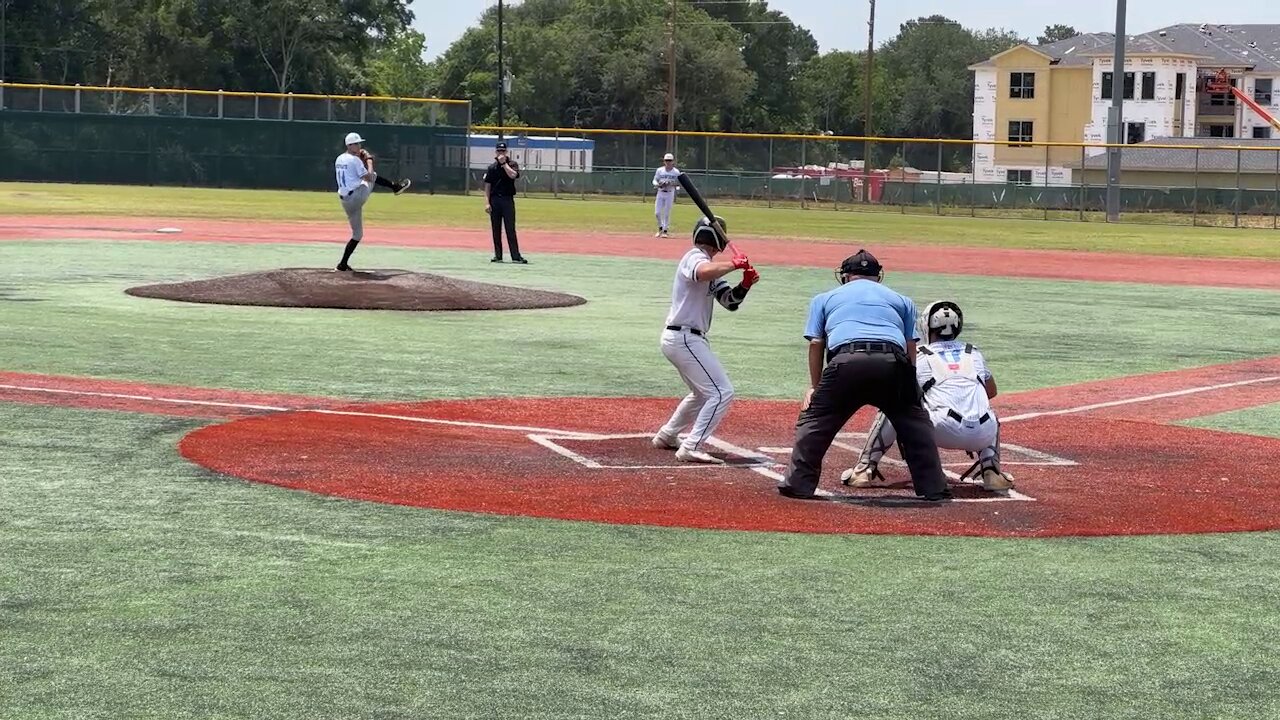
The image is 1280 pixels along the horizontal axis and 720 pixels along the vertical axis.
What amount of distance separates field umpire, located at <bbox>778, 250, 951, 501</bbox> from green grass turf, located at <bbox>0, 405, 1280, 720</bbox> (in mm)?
1079

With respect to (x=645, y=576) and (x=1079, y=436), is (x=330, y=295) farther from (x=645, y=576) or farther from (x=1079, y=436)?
(x=645, y=576)

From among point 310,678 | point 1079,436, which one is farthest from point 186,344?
point 310,678

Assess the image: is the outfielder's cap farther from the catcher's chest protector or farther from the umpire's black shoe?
the umpire's black shoe

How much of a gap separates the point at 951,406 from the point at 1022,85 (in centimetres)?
10588

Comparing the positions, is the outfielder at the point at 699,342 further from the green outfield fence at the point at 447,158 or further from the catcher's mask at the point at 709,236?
the green outfield fence at the point at 447,158

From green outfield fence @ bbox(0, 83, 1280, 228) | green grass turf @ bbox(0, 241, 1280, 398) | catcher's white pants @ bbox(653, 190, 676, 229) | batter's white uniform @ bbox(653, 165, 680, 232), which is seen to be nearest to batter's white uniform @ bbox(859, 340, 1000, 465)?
green grass turf @ bbox(0, 241, 1280, 398)

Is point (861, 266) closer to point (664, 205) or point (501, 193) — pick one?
point (501, 193)

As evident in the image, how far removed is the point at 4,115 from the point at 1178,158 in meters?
45.3

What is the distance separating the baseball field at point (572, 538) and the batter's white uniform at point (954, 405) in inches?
15.6

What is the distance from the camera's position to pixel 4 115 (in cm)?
5738

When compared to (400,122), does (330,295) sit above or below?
below

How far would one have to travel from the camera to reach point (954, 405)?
9914 millimetres

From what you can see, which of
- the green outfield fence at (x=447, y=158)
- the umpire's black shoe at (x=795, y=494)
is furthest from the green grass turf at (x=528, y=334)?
the green outfield fence at (x=447, y=158)

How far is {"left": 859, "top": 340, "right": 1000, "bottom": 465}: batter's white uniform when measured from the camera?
9875mm
